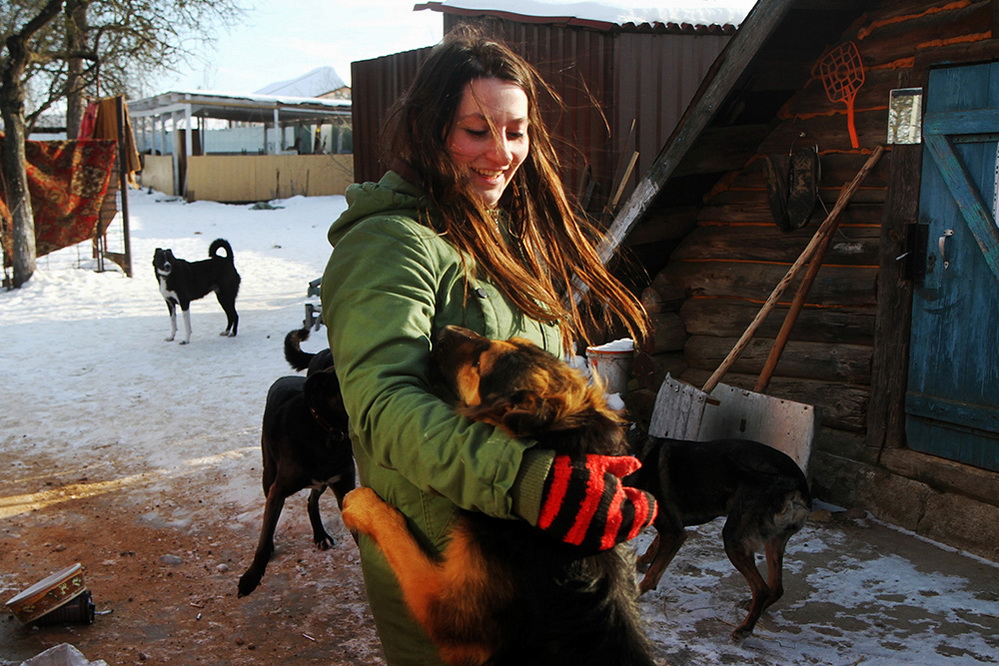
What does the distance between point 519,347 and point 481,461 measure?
1.72ft

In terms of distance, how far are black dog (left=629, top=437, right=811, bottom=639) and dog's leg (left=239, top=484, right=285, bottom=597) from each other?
1.86 metres

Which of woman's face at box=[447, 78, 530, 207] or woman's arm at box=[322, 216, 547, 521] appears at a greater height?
woman's face at box=[447, 78, 530, 207]

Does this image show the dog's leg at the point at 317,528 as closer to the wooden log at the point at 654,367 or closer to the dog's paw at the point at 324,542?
the dog's paw at the point at 324,542

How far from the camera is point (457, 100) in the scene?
1817 mm

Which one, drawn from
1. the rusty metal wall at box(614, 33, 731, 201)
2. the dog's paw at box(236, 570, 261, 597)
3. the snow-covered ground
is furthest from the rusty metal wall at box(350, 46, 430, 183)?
the dog's paw at box(236, 570, 261, 597)

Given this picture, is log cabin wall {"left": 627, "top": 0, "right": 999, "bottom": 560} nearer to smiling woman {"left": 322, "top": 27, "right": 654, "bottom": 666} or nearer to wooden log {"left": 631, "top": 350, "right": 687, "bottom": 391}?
wooden log {"left": 631, "top": 350, "right": 687, "bottom": 391}

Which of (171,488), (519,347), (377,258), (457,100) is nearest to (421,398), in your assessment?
(377,258)

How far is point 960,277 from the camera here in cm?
484

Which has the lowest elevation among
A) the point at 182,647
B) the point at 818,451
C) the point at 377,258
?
the point at 182,647

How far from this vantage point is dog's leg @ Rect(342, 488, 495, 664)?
1.75m

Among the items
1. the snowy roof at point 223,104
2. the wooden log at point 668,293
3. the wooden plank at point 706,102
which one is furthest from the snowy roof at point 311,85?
the wooden plank at point 706,102

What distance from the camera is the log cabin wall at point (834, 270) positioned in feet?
16.3

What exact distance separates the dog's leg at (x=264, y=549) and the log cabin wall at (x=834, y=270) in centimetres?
307

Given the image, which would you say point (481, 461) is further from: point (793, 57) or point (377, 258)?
point (793, 57)
